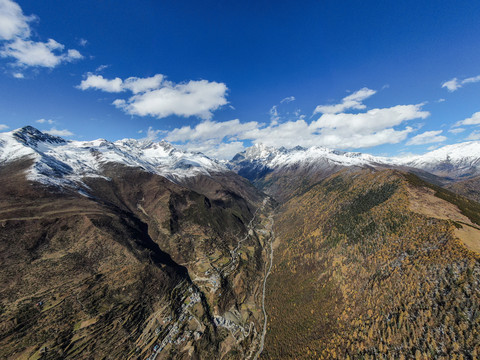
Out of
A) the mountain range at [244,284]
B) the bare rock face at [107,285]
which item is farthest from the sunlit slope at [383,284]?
the bare rock face at [107,285]

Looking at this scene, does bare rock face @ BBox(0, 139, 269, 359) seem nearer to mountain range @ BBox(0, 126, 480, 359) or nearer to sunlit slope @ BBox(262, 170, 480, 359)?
mountain range @ BBox(0, 126, 480, 359)

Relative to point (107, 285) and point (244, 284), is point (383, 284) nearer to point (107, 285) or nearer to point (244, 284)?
point (244, 284)

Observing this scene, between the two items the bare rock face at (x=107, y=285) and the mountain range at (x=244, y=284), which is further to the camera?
the bare rock face at (x=107, y=285)

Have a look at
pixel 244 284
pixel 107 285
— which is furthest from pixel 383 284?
pixel 107 285

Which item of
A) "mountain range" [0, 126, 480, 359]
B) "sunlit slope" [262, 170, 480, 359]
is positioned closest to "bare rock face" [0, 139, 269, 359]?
"mountain range" [0, 126, 480, 359]

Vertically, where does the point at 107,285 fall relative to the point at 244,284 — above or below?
above

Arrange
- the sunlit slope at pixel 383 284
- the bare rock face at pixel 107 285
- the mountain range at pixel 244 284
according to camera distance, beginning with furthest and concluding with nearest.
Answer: the bare rock face at pixel 107 285, the mountain range at pixel 244 284, the sunlit slope at pixel 383 284

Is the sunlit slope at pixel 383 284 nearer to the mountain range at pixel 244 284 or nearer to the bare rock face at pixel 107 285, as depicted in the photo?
the mountain range at pixel 244 284

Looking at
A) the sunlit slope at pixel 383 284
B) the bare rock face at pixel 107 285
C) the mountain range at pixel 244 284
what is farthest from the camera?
the bare rock face at pixel 107 285

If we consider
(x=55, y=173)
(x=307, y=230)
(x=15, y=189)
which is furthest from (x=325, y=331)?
(x=55, y=173)
